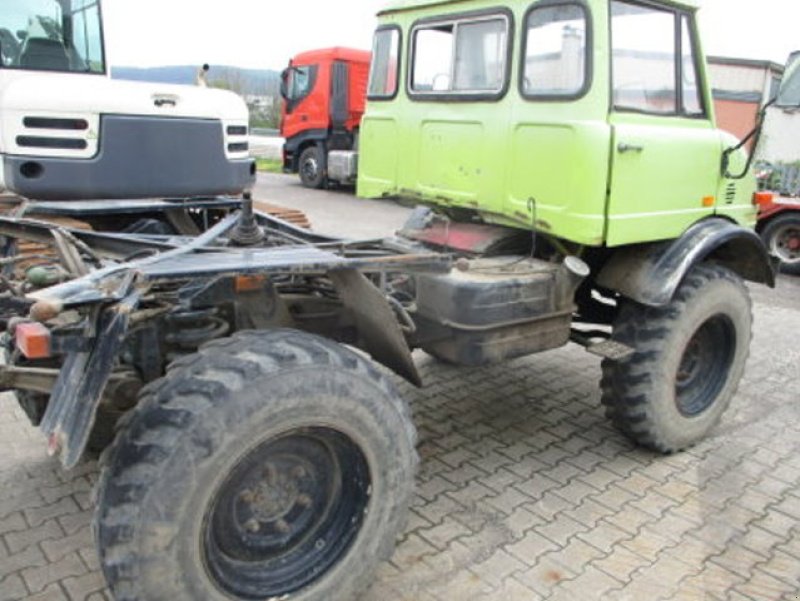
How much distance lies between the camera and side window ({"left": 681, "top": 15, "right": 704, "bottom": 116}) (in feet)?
12.4

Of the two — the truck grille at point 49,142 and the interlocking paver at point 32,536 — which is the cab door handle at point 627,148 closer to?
the interlocking paver at point 32,536

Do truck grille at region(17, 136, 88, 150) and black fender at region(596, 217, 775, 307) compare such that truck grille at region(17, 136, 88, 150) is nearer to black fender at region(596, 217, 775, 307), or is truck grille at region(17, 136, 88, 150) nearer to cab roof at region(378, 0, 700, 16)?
cab roof at region(378, 0, 700, 16)

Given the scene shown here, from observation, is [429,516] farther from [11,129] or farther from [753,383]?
[11,129]

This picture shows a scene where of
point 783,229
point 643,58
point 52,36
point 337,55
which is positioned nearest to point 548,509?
point 643,58

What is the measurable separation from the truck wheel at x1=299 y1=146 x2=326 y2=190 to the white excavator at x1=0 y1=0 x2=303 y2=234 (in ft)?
37.0

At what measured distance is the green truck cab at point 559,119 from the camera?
133 inches

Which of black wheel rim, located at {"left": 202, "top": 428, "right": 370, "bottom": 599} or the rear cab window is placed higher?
the rear cab window

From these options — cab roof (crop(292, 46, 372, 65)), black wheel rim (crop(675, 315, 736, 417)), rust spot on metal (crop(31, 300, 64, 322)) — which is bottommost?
black wheel rim (crop(675, 315, 736, 417))

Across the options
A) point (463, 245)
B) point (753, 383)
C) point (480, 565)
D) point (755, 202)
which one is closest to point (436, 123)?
point (463, 245)

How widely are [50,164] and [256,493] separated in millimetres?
3225

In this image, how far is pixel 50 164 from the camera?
4836mm

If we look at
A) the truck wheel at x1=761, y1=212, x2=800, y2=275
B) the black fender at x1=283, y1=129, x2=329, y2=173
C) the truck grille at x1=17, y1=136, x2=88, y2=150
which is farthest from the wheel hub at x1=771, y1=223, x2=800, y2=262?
the black fender at x1=283, y1=129, x2=329, y2=173

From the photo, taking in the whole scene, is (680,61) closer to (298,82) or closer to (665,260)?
(665,260)

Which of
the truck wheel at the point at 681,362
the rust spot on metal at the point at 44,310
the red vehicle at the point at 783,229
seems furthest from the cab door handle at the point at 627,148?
the red vehicle at the point at 783,229
